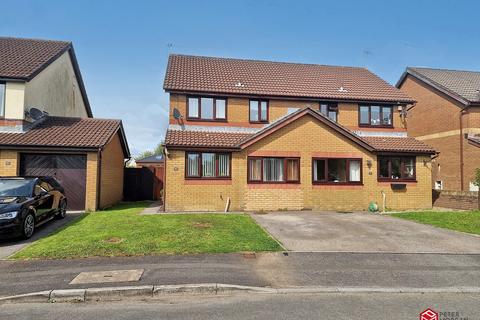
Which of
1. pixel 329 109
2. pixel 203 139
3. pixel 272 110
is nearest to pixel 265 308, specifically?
pixel 203 139

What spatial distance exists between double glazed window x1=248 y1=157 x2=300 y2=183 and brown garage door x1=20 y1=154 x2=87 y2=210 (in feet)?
25.4

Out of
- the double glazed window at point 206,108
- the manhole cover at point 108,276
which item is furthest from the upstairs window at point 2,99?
the manhole cover at point 108,276

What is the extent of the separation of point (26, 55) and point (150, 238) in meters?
A: 15.2

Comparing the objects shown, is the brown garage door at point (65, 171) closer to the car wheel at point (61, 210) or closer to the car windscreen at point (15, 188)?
the car wheel at point (61, 210)

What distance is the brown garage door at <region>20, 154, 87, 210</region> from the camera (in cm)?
1413

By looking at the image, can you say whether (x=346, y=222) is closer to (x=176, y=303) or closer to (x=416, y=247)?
(x=416, y=247)

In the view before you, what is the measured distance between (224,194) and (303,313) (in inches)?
401

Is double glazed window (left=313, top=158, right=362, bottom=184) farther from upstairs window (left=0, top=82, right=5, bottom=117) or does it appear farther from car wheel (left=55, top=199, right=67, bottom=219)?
upstairs window (left=0, top=82, right=5, bottom=117)

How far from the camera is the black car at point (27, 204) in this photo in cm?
842

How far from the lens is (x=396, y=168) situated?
53.2 feet

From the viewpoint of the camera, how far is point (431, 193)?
1630 centimetres

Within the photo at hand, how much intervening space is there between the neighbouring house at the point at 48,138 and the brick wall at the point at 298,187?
3714 mm

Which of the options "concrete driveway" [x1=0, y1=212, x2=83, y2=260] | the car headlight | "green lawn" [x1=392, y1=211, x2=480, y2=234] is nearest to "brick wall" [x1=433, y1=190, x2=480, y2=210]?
"green lawn" [x1=392, y1=211, x2=480, y2=234]

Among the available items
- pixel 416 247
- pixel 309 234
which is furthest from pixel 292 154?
pixel 416 247
